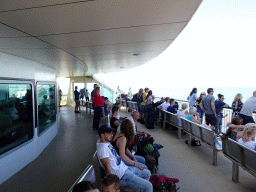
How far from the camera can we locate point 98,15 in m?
2.02

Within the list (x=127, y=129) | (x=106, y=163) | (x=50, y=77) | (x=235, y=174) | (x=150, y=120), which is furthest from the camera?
(x=150, y=120)

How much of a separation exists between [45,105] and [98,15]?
16.5 ft

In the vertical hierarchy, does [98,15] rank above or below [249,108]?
above

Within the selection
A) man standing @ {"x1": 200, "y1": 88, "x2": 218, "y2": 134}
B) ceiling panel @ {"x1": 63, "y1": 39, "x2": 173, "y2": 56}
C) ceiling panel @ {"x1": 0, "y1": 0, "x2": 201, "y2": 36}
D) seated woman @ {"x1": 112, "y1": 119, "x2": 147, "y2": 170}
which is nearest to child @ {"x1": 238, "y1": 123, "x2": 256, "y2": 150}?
seated woman @ {"x1": 112, "y1": 119, "x2": 147, "y2": 170}

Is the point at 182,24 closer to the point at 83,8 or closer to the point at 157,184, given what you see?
the point at 83,8

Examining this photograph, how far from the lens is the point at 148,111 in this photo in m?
8.04

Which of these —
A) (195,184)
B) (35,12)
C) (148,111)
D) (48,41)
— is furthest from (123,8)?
(148,111)

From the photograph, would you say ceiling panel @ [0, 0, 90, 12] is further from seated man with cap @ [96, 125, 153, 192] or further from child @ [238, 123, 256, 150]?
child @ [238, 123, 256, 150]

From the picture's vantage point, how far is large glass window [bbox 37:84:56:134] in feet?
18.3

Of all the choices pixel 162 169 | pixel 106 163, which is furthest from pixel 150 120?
pixel 106 163

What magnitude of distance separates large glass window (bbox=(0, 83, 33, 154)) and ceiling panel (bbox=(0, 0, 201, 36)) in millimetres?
2169

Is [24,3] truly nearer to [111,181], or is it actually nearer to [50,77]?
[111,181]

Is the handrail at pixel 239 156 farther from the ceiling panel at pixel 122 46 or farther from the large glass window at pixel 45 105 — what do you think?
the large glass window at pixel 45 105

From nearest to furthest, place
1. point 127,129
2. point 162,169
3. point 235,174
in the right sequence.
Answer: point 127,129 < point 235,174 < point 162,169
